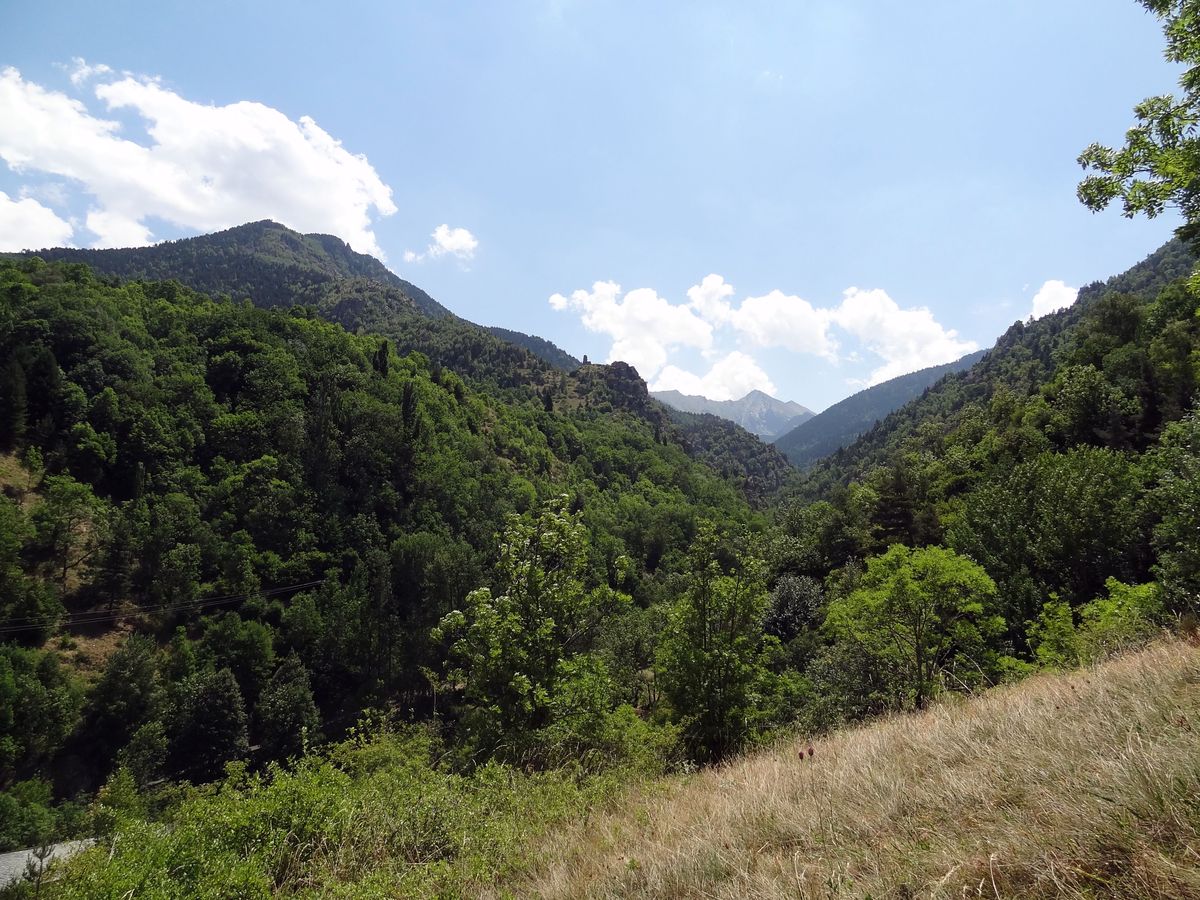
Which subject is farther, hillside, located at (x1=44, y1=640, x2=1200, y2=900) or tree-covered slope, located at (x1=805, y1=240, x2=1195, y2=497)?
tree-covered slope, located at (x1=805, y1=240, x2=1195, y2=497)

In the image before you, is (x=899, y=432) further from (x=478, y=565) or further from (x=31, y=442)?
(x=31, y=442)

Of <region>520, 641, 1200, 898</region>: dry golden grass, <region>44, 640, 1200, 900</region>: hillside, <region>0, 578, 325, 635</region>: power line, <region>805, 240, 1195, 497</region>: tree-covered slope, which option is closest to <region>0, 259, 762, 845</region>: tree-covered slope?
<region>0, 578, 325, 635</region>: power line

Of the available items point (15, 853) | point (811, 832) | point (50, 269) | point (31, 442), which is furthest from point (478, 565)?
point (50, 269)

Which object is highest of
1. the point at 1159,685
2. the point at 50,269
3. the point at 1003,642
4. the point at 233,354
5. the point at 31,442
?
the point at 50,269

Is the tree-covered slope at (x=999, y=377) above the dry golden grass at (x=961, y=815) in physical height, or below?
above

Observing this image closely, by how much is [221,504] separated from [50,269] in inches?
1950

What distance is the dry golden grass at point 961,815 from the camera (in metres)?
2.62

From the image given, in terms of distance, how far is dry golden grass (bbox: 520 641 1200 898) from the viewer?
8.58ft

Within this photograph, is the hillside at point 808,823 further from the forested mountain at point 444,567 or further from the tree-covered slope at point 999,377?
the tree-covered slope at point 999,377

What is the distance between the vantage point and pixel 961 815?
3486 mm

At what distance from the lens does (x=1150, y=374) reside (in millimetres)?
39906

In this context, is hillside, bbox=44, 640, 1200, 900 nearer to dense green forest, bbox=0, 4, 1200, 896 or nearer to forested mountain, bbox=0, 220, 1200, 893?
dense green forest, bbox=0, 4, 1200, 896

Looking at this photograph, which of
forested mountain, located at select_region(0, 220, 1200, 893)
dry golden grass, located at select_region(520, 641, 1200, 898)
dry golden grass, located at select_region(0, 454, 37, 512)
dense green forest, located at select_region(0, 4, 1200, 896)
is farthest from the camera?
dry golden grass, located at select_region(0, 454, 37, 512)

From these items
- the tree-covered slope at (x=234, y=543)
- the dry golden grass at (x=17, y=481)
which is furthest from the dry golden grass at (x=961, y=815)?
the dry golden grass at (x=17, y=481)
